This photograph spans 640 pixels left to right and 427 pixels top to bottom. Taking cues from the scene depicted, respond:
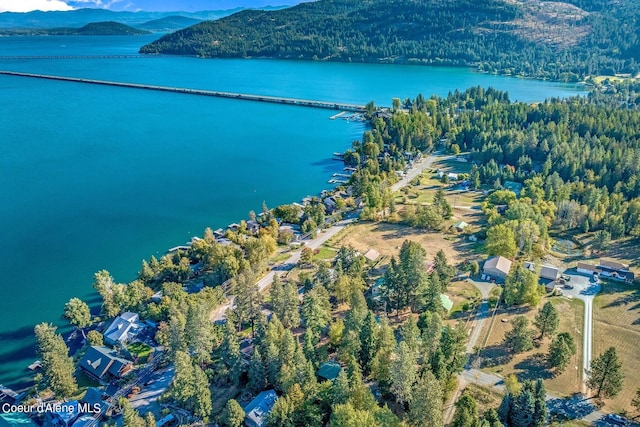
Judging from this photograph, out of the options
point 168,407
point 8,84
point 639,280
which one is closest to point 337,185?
point 639,280

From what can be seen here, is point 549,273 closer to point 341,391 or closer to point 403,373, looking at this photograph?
point 403,373

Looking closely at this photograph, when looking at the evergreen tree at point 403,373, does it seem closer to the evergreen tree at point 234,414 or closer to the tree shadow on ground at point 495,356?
the tree shadow on ground at point 495,356

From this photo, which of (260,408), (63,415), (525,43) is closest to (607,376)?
(260,408)

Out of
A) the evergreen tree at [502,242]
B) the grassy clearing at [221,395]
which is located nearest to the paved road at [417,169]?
the evergreen tree at [502,242]

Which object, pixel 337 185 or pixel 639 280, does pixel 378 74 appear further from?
pixel 639 280

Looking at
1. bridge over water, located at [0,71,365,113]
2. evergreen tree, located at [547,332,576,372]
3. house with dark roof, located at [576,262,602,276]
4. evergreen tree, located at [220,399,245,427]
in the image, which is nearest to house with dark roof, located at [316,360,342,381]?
evergreen tree, located at [220,399,245,427]

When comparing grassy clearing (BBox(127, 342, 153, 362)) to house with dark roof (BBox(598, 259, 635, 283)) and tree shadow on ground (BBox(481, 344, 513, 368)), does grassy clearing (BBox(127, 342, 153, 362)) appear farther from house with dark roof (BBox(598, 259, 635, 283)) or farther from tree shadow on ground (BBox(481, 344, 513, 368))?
house with dark roof (BBox(598, 259, 635, 283))
